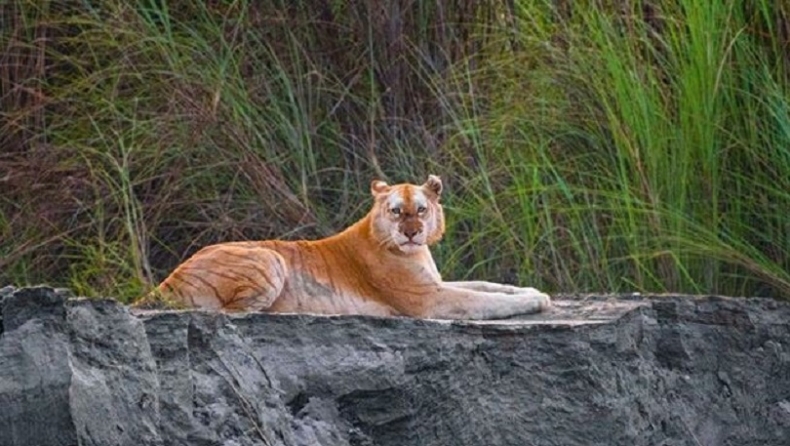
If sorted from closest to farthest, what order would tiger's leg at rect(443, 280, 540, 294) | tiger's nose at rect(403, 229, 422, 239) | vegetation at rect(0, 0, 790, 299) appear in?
tiger's nose at rect(403, 229, 422, 239), tiger's leg at rect(443, 280, 540, 294), vegetation at rect(0, 0, 790, 299)

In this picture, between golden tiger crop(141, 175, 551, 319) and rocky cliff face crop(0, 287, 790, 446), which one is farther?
golden tiger crop(141, 175, 551, 319)

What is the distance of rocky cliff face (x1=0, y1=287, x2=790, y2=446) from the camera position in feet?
17.2

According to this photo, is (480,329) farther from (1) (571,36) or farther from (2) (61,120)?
(2) (61,120)

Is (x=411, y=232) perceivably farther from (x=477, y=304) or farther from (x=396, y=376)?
(x=396, y=376)

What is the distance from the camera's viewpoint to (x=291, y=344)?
19.7ft

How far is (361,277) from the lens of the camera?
715 centimetres

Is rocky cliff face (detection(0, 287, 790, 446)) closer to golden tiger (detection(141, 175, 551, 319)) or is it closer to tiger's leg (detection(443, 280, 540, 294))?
tiger's leg (detection(443, 280, 540, 294))

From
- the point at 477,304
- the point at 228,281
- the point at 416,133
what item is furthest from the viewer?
the point at 416,133

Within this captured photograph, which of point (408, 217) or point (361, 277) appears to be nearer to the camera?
point (408, 217)

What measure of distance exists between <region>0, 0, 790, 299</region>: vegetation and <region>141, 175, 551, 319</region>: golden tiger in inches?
43.5

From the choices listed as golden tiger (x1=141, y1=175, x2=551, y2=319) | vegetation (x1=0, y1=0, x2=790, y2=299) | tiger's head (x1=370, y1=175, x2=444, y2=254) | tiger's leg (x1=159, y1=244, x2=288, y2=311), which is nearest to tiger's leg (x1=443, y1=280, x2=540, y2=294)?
golden tiger (x1=141, y1=175, x2=551, y2=319)

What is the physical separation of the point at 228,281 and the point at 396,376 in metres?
0.80

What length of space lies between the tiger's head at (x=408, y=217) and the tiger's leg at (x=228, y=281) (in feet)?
1.40

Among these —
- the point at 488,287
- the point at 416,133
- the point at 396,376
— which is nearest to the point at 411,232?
the point at 488,287
